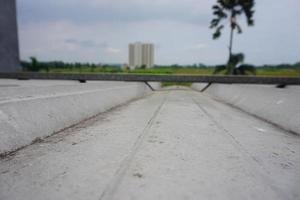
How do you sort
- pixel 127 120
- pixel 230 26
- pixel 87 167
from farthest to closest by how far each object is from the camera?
pixel 230 26
pixel 127 120
pixel 87 167

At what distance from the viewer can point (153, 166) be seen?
2994 millimetres

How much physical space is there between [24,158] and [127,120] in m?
3.31

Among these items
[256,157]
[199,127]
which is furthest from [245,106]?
[256,157]

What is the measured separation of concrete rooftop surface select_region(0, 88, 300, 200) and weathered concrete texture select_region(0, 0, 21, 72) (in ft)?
65.4

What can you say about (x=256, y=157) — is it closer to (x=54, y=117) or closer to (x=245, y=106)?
(x=54, y=117)

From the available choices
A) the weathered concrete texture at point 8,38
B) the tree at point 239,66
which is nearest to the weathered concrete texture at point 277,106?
the tree at point 239,66

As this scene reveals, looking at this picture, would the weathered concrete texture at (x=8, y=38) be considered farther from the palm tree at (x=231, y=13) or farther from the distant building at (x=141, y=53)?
the distant building at (x=141, y=53)

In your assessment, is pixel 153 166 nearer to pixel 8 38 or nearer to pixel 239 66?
pixel 8 38

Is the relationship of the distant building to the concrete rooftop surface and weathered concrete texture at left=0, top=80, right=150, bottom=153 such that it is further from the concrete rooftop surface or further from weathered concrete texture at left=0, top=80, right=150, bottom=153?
the concrete rooftop surface

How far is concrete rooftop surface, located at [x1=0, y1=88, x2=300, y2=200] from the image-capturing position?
233cm

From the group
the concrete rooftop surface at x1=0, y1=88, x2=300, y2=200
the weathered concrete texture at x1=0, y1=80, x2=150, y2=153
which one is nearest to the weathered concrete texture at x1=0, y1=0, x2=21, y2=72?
the weathered concrete texture at x1=0, y1=80, x2=150, y2=153

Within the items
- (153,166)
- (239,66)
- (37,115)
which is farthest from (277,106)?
(239,66)

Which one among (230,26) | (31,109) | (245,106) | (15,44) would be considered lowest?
(245,106)

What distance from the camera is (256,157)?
3498mm
